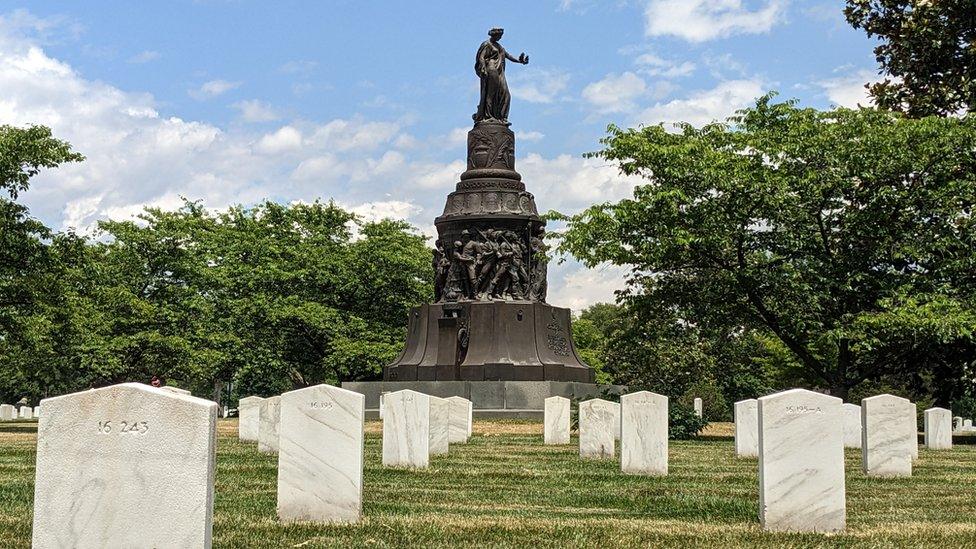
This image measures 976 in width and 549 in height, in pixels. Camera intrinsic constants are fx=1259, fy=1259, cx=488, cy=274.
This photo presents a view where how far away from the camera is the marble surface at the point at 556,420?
23594 millimetres

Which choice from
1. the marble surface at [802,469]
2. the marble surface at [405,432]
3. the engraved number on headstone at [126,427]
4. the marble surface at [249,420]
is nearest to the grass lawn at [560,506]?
the marble surface at [802,469]

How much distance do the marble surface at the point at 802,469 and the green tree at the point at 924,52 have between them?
20.2 metres

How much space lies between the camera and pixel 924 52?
29.8m

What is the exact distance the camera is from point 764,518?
10.2m

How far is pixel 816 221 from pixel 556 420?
8938 millimetres

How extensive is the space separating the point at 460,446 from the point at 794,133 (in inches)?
444

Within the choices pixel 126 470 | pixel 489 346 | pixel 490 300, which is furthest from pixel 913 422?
pixel 490 300

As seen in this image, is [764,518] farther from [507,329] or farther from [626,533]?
[507,329]

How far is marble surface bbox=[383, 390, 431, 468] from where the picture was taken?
16297 mm

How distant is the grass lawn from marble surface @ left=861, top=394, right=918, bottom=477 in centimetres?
37

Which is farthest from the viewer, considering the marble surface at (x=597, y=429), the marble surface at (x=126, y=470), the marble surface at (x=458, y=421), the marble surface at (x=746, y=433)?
the marble surface at (x=458, y=421)

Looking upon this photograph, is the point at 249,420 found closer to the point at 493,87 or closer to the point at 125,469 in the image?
the point at 493,87

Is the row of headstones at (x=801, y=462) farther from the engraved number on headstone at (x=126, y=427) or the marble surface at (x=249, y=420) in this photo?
the marble surface at (x=249, y=420)

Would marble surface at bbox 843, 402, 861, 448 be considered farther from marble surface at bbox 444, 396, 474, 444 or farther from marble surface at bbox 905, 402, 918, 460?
marble surface at bbox 444, 396, 474, 444
